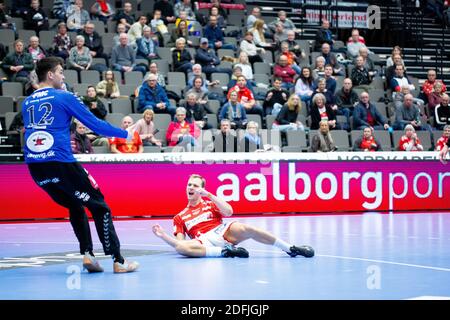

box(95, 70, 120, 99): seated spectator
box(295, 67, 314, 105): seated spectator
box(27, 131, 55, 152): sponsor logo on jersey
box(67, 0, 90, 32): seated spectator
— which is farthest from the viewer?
box(295, 67, 314, 105): seated spectator

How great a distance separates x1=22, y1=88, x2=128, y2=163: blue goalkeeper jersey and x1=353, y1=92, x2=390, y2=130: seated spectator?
12778mm

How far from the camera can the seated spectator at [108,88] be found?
19.1 metres

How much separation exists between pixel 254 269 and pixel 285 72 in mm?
13252

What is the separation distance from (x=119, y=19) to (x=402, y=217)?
29.5 ft

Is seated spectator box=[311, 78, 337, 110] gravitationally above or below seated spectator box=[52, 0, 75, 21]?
below

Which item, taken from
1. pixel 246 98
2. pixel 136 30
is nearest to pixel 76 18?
pixel 136 30

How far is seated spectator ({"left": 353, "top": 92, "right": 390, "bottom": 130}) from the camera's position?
20.9m

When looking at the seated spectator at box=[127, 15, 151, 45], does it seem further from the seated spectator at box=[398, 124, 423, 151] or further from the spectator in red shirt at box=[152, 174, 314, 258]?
the spectator in red shirt at box=[152, 174, 314, 258]

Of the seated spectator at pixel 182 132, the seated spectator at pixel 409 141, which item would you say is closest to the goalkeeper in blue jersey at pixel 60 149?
the seated spectator at pixel 182 132

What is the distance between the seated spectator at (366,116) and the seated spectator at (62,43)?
6909mm

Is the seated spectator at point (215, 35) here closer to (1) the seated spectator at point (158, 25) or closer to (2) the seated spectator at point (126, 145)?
(1) the seated spectator at point (158, 25)

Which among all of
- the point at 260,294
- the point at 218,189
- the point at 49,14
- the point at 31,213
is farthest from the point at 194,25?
the point at 260,294

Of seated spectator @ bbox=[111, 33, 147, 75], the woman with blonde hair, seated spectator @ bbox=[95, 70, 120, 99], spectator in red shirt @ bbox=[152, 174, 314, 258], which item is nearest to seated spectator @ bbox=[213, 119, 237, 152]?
seated spectator @ bbox=[95, 70, 120, 99]

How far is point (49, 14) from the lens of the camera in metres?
22.0
